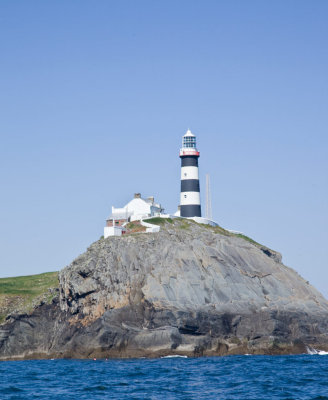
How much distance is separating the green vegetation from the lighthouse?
74.5ft

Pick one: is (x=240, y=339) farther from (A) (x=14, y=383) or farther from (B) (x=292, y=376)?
(A) (x=14, y=383)

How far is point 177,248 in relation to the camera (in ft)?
293

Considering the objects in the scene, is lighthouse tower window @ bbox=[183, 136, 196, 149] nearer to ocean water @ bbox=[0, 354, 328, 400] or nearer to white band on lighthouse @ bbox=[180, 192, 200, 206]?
white band on lighthouse @ bbox=[180, 192, 200, 206]

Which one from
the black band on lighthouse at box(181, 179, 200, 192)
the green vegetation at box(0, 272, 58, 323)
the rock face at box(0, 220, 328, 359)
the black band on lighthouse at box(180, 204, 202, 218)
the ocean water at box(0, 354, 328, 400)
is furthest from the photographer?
the black band on lighthouse at box(180, 204, 202, 218)

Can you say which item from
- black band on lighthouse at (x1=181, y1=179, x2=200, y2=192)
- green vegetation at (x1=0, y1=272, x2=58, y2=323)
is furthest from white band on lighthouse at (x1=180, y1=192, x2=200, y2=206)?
green vegetation at (x1=0, y1=272, x2=58, y2=323)

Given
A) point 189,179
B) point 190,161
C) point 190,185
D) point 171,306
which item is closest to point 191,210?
point 190,185

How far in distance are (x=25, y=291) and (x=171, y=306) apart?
1306 inches

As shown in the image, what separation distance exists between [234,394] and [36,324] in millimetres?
47782

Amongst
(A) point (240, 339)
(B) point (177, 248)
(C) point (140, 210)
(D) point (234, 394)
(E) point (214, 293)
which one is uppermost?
(C) point (140, 210)

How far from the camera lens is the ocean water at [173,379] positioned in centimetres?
5119

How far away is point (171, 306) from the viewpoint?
268ft

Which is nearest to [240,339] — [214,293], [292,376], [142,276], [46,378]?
[214,293]

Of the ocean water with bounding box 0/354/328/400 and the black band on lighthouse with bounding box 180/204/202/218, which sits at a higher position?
the black band on lighthouse with bounding box 180/204/202/218

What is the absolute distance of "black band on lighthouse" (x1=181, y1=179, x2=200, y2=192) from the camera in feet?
355
